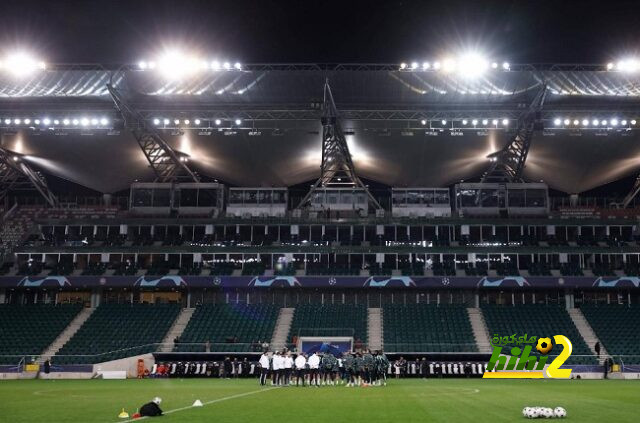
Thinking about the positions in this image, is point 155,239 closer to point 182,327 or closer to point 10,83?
point 182,327

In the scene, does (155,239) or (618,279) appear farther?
(155,239)

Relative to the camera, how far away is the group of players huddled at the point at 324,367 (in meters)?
32.1

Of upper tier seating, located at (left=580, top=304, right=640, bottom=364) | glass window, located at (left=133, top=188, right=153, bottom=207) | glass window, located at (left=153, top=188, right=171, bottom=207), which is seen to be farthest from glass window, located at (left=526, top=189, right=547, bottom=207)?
glass window, located at (left=133, top=188, right=153, bottom=207)

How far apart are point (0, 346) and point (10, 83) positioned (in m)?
19.9

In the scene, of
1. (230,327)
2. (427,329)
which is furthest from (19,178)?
(427,329)

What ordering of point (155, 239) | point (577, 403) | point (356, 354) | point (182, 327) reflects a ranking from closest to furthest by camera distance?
point (577, 403) < point (356, 354) < point (182, 327) < point (155, 239)

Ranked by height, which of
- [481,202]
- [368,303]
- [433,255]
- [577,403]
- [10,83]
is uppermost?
[10,83]

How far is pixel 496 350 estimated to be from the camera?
46.0 meters

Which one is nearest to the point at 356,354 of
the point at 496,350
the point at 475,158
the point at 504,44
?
the point at 496,350

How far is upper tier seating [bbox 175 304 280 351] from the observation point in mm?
50625

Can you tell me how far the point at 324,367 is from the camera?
33438mm

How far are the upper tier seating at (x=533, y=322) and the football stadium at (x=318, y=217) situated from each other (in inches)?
9.4

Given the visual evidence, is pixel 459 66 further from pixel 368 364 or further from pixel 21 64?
pixel 21 64

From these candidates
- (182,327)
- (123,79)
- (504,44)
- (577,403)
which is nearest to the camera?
(577,403)
